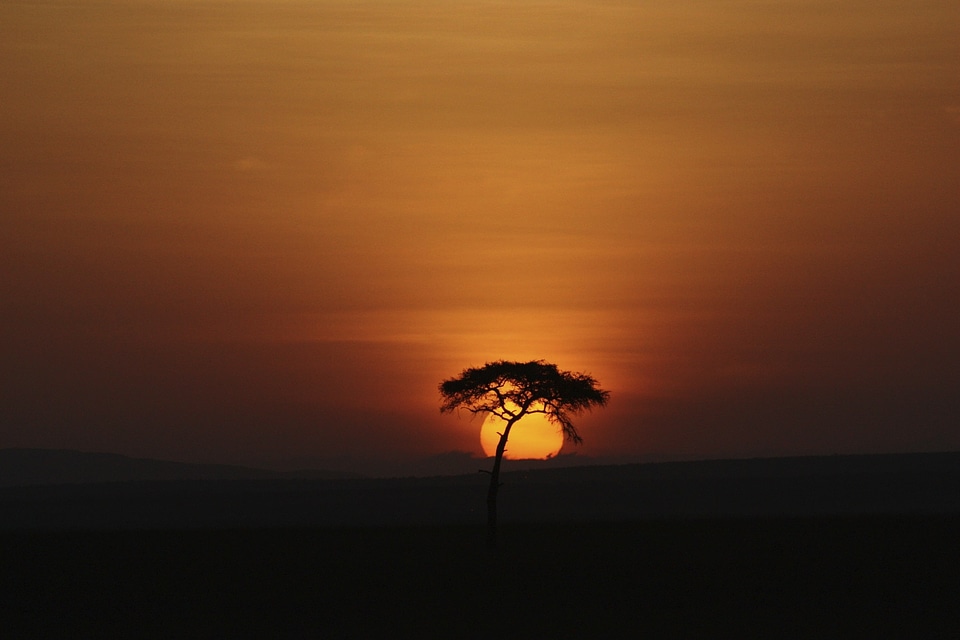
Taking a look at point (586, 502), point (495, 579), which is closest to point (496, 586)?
point (495, 579)

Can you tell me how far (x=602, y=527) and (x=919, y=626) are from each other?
114ft

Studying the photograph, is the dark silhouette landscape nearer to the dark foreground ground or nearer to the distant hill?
the dark foreground ground

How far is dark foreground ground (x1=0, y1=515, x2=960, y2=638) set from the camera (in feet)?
84.9

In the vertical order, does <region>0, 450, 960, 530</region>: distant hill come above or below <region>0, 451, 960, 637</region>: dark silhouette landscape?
above

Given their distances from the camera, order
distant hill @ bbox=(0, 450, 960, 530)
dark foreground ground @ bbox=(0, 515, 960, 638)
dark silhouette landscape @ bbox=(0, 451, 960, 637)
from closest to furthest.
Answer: dark foreground ground @ bbox=(0, 515, 960, 638), dark silhouette landscape @ bbox=(0, 451, 960, 637), distant hill @ bbox=(0, 450, 960, 530)

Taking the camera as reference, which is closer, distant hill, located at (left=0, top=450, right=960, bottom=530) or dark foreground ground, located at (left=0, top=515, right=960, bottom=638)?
dark foreground ground, located at (left=0, top=515, right=960, bottom=638)

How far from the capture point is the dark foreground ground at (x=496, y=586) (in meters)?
25.9

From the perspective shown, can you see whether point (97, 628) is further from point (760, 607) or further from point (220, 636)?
point (760, 607)

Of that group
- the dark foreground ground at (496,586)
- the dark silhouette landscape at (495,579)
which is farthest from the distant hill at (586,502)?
the dark foreground ground at (496,586)

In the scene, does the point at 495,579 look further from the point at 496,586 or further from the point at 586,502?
the point at 586,502

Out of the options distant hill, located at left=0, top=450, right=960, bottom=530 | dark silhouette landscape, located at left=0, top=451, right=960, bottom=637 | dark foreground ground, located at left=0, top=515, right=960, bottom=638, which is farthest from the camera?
distant hill, located at left=0, top=450, right=960, bottom=530

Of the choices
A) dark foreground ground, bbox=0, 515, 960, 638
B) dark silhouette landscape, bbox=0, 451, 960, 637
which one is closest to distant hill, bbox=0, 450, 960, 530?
dark silhouette landscape, bbox=0, 451, 960, 637

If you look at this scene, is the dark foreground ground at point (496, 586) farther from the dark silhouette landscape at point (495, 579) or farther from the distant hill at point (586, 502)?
the distant hill at point (586, 502)

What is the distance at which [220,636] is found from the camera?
24891mm
